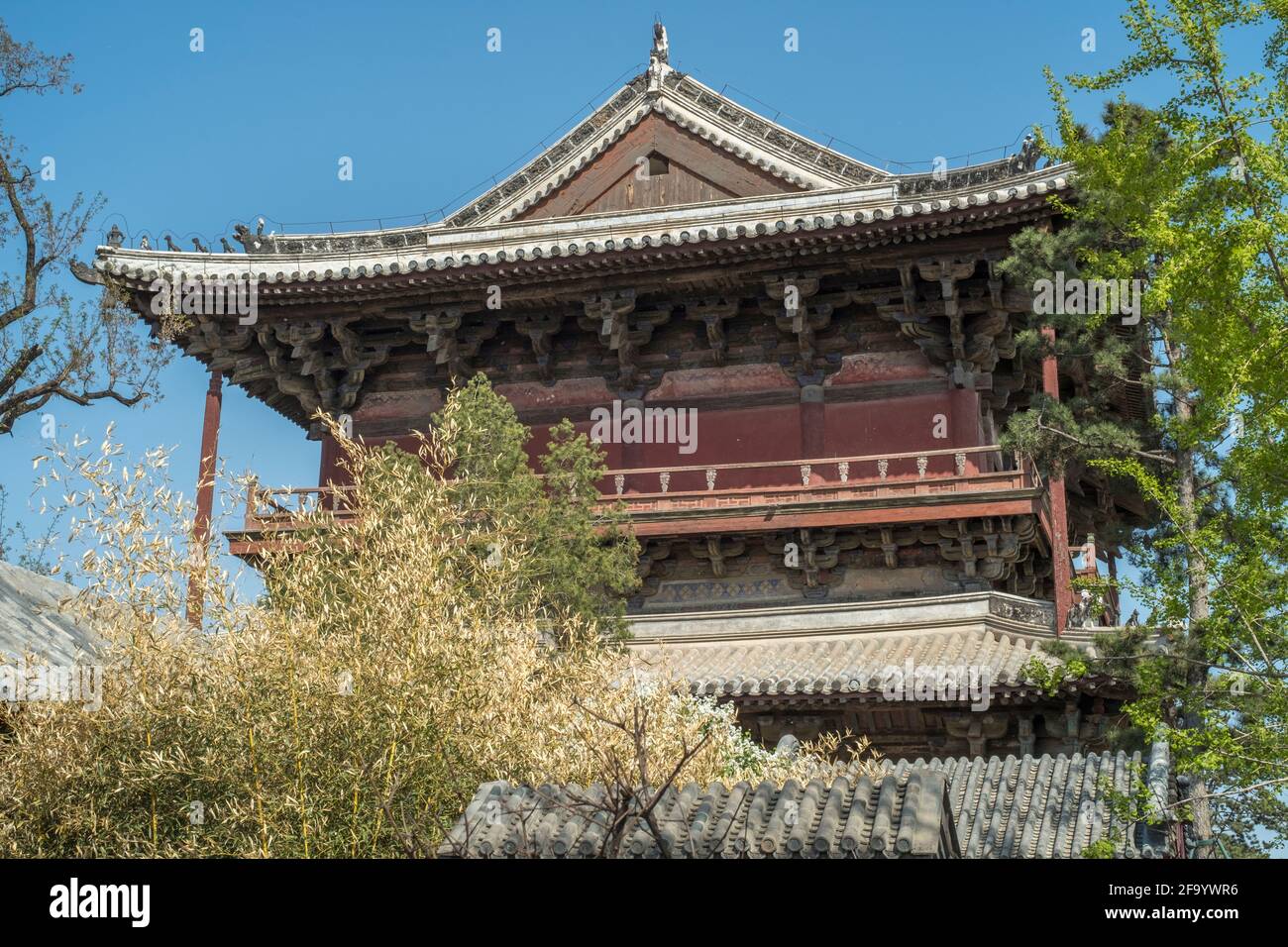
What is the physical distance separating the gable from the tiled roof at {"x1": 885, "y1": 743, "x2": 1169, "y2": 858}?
909 cm

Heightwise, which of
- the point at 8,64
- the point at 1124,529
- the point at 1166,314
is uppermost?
the point at 8,64

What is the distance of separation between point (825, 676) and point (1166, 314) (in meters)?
5.49

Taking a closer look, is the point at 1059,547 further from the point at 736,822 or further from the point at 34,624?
the point at 34,624

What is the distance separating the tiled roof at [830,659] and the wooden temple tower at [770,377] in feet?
0.16

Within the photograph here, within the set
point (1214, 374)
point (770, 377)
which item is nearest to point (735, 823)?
point (1214, 374)

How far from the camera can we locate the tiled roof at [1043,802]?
1202cm

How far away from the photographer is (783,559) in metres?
17.8

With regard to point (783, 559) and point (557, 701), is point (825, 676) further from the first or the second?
point (557, 701)

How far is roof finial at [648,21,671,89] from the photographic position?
2152cm

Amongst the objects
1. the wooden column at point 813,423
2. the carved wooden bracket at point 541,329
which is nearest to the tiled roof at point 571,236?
the carved wooden bracket at point 541,329

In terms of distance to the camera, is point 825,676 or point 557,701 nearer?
point 557,701

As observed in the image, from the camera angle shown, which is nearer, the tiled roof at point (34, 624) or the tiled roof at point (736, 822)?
the tiled roof at point (736, 822)

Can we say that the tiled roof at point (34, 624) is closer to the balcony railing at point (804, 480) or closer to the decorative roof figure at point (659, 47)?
the balcony railing at point (804, 480)

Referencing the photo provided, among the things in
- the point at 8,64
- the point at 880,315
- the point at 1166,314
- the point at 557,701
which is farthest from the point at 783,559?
the point at 8,64
